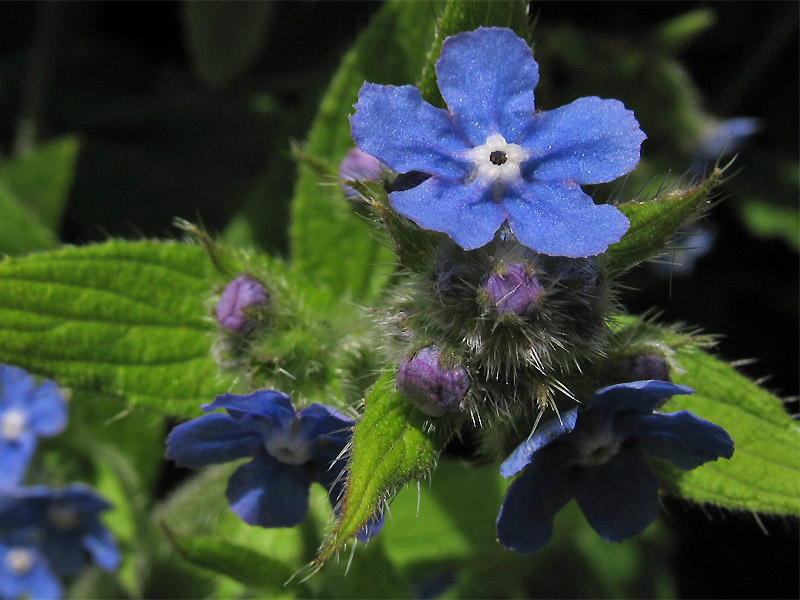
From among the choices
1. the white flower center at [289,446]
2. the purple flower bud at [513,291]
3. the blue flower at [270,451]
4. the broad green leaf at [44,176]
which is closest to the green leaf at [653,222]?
the purple flower bud at [513,291]

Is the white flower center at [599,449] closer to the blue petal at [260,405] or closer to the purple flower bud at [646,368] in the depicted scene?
the purple flower bud at [646,368]

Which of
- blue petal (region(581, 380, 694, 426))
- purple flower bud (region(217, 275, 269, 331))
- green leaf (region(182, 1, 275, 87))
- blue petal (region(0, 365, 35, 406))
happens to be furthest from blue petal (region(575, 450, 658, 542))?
blue petal (region(0, 365, 35, 406))

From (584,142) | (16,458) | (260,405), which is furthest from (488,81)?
(16,458)

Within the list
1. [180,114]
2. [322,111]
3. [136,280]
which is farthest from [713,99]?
[136,280]

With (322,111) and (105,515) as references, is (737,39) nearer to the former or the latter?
(322,111)

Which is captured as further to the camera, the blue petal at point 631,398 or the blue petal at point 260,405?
the blue petal at point 260,405

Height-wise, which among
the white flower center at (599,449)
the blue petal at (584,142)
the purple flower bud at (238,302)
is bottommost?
the purple flower bud at (238,302)
